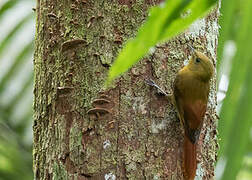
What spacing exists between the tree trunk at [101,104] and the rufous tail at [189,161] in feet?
0.10

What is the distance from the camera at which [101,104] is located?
157cm

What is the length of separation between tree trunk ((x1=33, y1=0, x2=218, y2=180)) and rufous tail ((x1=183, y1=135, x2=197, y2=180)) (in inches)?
1.2

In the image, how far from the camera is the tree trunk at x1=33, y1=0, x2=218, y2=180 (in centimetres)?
153

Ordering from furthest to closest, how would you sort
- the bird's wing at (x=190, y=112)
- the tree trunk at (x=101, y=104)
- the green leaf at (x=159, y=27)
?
the bird's wing at (x=190, y=112) < the tree trunk at (x=101, y=104) < the green leaf at (x=159, y=27)

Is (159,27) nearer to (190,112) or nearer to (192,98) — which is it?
(190,112)

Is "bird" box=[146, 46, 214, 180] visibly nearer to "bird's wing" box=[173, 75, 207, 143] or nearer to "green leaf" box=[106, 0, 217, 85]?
"bird's wing" box=[173, 75, 207, 143]

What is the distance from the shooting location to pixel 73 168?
1.54m

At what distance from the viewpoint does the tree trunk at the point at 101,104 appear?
1.53 metres

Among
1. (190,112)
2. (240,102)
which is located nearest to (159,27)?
(240,102)

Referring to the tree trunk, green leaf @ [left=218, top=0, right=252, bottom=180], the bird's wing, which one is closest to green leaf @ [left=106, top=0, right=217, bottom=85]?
green leaf @ [left=218, top=0, right=252, bottom=180]

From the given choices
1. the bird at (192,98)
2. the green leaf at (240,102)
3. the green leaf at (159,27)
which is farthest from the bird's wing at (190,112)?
the green leaf at (159,27)

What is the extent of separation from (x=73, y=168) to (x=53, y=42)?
483 mm

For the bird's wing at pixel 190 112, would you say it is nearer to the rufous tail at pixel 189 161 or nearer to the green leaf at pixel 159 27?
the rufous tail at pixel 189 161

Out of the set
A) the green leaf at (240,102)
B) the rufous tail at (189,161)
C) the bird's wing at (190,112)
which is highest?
the bird's wing at (190,112)
